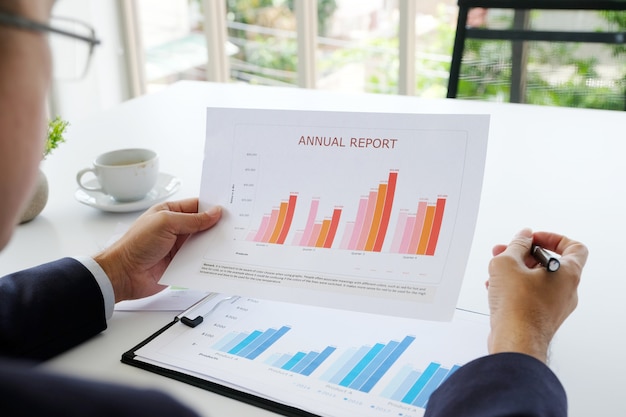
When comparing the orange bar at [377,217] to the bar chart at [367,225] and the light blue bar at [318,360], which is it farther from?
the light blue bar at [318,360]

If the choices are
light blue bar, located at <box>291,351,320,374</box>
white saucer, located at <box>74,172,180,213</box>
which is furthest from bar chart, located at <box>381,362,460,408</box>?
white saucer, located at <box>74,172,180,213</box>

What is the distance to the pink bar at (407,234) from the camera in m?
0.93

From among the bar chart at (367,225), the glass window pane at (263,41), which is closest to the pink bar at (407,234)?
the bar chart at (367,225)

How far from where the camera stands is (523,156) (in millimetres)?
1470

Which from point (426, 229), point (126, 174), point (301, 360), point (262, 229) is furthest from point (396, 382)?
point (126, 174)

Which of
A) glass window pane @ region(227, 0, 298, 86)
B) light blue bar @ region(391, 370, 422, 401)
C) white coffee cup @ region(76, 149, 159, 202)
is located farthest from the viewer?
glass window pane @ region(227, 0, 298, 86)

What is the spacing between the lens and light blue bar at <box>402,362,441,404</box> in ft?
2.53

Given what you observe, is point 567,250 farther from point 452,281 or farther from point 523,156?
point 523,156

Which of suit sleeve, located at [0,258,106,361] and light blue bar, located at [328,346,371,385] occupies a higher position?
suit sleeve, located at [0,258,106,361]

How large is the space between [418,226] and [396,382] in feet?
0.74

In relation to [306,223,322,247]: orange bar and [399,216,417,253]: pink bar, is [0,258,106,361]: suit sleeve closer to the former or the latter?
[306,223,322,247]: orange bar

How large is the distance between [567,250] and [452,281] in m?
0.16

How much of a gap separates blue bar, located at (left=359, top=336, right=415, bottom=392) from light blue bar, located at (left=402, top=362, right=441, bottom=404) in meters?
0.04

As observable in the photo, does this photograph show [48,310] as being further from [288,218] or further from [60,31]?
[60,31]
